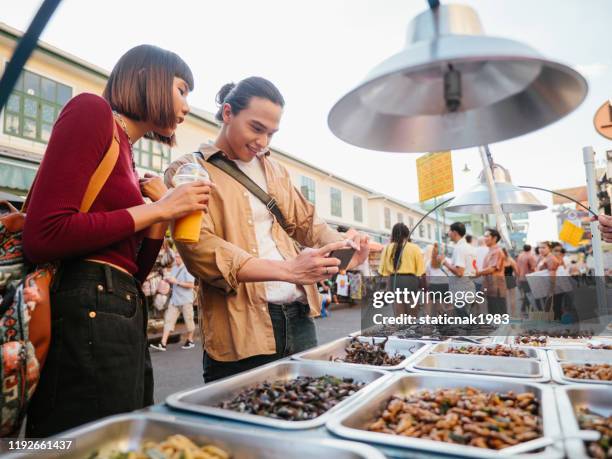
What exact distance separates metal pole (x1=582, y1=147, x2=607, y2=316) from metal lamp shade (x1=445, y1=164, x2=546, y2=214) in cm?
107

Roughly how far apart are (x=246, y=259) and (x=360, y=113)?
0.81 m

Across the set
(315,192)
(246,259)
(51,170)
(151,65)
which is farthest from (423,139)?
(315,192)

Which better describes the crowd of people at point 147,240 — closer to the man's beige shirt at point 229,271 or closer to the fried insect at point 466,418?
the man's beige shirt at point 229,271

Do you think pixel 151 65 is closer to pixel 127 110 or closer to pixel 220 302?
pixel 127 110

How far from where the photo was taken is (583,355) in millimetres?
2359

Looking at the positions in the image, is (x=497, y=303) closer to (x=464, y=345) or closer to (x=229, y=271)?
(x=464, y=345)

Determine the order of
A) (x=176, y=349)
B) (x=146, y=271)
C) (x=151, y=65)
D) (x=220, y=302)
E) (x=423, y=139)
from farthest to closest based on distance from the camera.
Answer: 1. (x=176, y=349)
2. (x=220, y=302)
3. (x=146, y=271)
4. (x=151, y=65)
5. (x=423, y=139)

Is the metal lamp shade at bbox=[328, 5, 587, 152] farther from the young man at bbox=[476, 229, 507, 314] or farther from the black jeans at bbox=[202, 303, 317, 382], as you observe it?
the young man at bbox=[476, 229, 507, 314]

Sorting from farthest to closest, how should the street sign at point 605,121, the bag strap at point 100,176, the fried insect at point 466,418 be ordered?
the street sign at point 605,121 < the bag strap at point 100,176 < the fried insect at point 466,418

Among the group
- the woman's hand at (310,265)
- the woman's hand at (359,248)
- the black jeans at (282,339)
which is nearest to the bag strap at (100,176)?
the woman's hand at (310,265)

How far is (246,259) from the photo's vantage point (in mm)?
1688

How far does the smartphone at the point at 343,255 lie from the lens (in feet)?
5.98

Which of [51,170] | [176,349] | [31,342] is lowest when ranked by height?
[176,349]

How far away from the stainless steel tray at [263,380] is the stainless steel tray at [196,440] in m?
0.10
